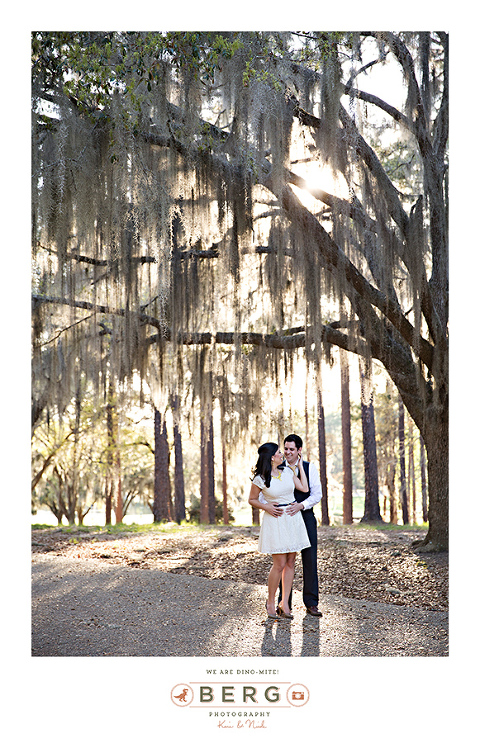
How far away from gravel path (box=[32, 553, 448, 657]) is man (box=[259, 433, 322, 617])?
9 cm

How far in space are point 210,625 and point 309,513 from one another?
71 centimetres

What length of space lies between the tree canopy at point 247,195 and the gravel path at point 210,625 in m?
1.57

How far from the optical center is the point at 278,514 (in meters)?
2.55

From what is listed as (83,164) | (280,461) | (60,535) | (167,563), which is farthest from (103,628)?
(60,535)

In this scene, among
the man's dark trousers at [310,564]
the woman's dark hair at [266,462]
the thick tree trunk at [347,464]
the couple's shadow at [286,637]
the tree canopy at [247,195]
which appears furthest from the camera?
the thick tree trunk at [347,464]

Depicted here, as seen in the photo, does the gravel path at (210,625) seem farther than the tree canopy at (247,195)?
No

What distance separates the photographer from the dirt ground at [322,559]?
3.25 m

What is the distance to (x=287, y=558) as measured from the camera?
103 inches
